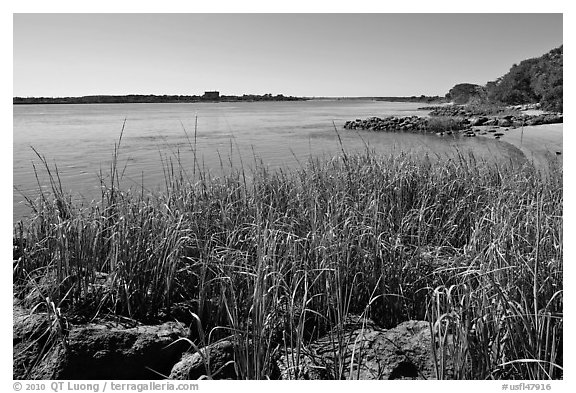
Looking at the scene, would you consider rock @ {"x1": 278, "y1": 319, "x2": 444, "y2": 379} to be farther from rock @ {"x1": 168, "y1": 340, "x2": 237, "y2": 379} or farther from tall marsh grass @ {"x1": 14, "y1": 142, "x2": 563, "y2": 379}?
rock @ {"x1": 168, "y1": 340, "x2": 237, "y2": 379}

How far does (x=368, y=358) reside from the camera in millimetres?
2311

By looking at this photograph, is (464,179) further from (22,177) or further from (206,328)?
(22,177)

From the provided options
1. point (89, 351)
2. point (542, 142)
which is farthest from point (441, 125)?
point (89, 351)

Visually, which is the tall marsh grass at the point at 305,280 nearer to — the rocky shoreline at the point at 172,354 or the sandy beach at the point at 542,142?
the rocky shoreline at the point at 172,354

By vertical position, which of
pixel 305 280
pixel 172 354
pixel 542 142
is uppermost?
pixel 542 142

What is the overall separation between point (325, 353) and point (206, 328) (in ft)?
2.46

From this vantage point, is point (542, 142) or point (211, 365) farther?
point (542, 142)

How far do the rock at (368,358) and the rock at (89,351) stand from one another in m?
0.66

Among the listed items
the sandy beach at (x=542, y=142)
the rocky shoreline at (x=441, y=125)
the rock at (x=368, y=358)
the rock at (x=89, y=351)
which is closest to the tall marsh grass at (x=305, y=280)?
the rock at (x=368, y=358)

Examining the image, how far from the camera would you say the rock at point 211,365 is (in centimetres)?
229

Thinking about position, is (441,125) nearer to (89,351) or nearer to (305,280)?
(305,280)

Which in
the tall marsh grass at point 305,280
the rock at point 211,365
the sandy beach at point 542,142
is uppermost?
the sandy beach at point 542,142

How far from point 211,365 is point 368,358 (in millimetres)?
795
